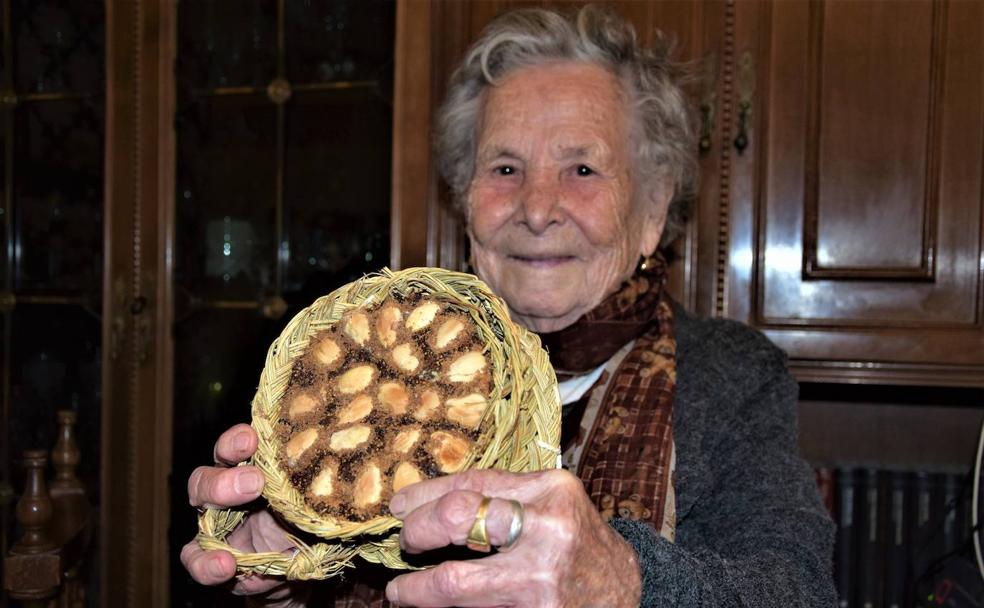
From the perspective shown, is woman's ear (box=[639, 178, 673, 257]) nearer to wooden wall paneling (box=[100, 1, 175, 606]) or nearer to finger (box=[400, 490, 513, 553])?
finger (box=[400, 490, 513, 553])

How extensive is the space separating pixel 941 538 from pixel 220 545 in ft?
4.78

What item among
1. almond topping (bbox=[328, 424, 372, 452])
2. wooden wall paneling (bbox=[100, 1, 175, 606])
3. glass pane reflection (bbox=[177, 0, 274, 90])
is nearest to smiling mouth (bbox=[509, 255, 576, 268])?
almond topping (bbox=[328, 424, 372, 452])

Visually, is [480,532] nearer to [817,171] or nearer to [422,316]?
[422,316]

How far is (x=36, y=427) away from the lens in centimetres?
179

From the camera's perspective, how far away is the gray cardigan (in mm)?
A: 717

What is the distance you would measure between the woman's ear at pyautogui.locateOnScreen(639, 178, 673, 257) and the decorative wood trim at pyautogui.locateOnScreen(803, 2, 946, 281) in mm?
328

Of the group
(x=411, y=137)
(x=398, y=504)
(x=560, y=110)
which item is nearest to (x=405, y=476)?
(x=398, y=504)

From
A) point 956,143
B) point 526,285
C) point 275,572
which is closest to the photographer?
point 275,572

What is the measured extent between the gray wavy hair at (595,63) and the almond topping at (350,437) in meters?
0.66

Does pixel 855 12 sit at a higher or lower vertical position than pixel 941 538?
higher

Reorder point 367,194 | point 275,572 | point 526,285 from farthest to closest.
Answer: point 367,194, point 526,285, point 275,572

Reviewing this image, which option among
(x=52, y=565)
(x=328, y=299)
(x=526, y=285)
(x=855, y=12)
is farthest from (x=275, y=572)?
(x=855, y=12)

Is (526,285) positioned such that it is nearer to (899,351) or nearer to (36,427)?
(899,351)

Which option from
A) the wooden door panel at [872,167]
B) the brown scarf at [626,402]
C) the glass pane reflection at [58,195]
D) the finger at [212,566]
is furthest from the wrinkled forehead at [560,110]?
the glass pane reflection at [58,195]
